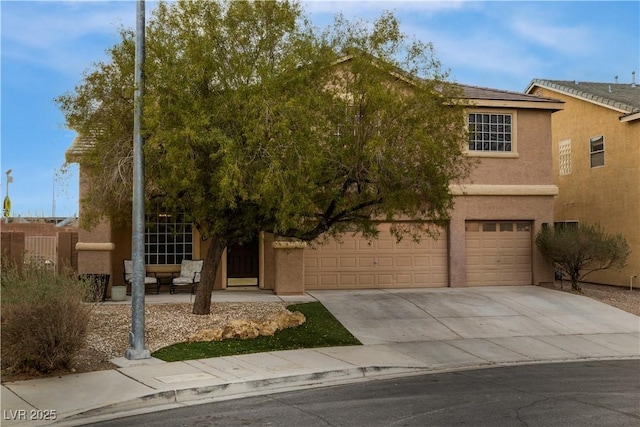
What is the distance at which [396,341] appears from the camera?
1391 cm

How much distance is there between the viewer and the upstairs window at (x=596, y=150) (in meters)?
24.3

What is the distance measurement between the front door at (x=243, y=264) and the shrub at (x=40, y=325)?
33.3ft

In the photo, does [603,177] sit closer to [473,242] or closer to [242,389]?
[473,242]

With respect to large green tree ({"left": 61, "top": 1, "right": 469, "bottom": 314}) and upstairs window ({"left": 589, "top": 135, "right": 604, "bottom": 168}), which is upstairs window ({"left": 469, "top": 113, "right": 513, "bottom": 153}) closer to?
upstairs window ({"left": 589, "top": 135, "right": 604, "bottom": 168})

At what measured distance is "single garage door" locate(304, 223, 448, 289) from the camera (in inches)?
806

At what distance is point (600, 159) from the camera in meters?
24.4

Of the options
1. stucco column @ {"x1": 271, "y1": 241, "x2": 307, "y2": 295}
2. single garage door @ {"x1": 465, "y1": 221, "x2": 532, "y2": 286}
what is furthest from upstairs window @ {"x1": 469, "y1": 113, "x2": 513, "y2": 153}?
stucco column @ {"x1": 271, "y1": 241, "x2": 307, "y2": 295}

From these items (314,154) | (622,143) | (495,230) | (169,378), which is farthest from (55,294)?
(622,143)

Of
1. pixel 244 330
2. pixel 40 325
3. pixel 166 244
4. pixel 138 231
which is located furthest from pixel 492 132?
pixel 40 325

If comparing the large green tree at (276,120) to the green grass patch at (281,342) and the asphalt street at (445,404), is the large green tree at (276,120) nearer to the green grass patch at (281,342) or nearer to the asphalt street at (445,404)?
the green grass patch at (281,342)

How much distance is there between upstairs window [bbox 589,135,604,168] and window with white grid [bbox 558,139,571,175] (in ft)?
4.63

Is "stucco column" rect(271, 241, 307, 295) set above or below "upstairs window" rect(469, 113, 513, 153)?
below

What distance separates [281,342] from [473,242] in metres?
10.2

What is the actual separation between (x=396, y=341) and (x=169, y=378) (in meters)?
5.58
